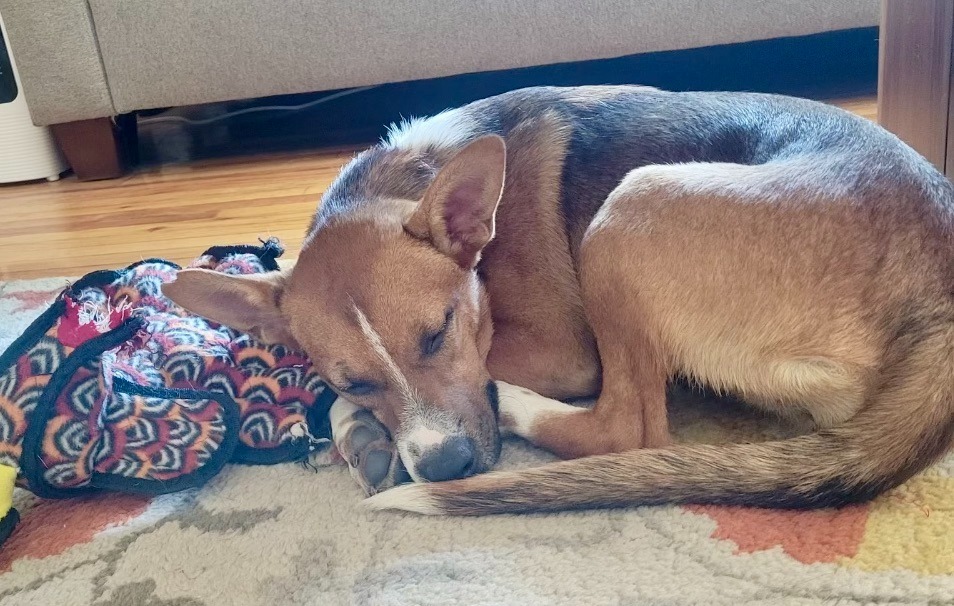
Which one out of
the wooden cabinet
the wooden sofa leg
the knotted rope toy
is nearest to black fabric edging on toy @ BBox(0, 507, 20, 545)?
the knotted rope toy

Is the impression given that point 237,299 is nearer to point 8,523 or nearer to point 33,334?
point 33,334

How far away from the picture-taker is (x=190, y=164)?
15.5 ft

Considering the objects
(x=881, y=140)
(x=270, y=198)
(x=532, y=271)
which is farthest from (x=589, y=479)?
(x=270, y=198)

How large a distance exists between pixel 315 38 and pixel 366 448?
2.92 m

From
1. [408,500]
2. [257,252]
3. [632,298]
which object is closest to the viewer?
[408,500]

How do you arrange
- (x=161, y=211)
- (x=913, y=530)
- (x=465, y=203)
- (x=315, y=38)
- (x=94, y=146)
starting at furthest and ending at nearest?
(x=94, y=146) → (x=315, y=38) → (x=161, y=211) → (x=465, y=203) → (x=913, y=530)

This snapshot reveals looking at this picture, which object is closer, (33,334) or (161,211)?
(33,334)

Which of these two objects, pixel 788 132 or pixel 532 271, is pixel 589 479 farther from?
pixel 788 132

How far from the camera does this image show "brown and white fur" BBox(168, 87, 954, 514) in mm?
1405

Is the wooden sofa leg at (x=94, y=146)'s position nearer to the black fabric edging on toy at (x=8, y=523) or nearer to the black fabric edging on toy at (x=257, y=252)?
the black fabric edging on toy at (x=257, y=252)

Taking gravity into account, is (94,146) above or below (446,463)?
above

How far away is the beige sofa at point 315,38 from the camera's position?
3.87 meters

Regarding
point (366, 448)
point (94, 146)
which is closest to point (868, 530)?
point (366, 448)

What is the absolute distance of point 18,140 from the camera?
15.1 ft
